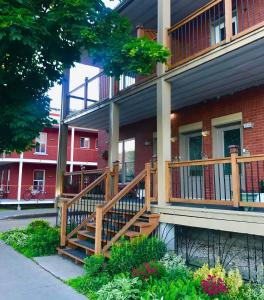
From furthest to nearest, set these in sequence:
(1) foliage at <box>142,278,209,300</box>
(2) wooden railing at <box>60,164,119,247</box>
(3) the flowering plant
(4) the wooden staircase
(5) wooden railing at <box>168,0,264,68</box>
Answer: (2) wooden railing at <box>60,164,119,247</box>
(5) wooden railing at <box>168,0,264,68</box>
(4) the wooden staircase
(3) the flowering plant
(1) foliage at <box>142,278,209,300</box>

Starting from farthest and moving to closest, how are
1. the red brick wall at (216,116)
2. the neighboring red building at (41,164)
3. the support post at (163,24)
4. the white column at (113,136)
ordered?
1. the neighboring red building at (41,164)
2. the white column at (113,136)
3. the red brick wall at (216,116)
4. the support post at (163,24)

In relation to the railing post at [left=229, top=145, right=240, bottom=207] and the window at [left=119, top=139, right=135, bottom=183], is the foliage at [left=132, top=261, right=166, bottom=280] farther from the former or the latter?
the window at [left=119, top=139, right=135, bottom=183]

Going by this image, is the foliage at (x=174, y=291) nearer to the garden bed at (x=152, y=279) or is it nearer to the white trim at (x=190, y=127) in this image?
the garden bed at (x=152, y=279)

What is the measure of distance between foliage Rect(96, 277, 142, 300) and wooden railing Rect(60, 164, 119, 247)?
350cm

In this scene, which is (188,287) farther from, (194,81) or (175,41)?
(175,41)

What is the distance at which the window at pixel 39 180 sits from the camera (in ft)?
90.7

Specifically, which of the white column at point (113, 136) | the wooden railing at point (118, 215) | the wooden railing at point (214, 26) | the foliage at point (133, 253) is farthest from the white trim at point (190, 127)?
the foliage at point (133, 253)

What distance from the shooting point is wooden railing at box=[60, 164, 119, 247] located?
8.63 metres

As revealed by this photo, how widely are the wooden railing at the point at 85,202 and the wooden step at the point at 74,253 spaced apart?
265 millimetres

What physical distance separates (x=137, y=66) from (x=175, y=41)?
11.2ft

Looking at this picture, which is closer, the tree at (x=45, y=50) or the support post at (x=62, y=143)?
the tree at (x=45, y=50)

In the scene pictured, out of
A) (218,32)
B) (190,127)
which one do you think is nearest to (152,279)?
(190,127)

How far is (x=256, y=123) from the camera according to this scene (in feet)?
27.2

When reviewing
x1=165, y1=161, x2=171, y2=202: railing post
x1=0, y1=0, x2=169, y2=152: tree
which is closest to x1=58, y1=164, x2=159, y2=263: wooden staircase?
x1=165, y1=161, x2=171, y2=202: railing post
